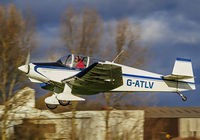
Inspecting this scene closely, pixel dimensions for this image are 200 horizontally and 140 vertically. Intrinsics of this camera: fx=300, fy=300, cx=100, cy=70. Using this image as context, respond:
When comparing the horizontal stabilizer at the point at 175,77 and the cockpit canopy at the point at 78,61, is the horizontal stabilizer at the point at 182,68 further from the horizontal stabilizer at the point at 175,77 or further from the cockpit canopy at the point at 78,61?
the cockpit canopy at the point at 78,61

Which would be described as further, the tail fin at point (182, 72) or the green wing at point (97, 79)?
the tail fin at point (182, 72)

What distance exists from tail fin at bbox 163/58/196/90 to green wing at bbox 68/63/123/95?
2802 mm

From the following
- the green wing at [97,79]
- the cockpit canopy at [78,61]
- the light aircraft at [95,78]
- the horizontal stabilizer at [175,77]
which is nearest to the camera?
the green wing at [97,79]

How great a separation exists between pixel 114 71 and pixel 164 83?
3423mm

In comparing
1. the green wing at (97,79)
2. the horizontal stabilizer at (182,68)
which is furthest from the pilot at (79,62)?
the horizontal stabilizer at (182,68)

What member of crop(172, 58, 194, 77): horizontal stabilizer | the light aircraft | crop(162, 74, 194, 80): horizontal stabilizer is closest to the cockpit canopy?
the light aircraft

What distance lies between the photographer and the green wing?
10655 mm

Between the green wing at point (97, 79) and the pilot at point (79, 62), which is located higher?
the pilot at point (79, 62)

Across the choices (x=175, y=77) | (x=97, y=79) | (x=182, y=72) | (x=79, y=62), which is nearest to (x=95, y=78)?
(x=97, y=79)

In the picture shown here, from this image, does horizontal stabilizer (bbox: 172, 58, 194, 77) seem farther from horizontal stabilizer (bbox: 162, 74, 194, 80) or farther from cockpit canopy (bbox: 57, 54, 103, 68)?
cockpit canopy (bbox: 57, 54, 103, 68)

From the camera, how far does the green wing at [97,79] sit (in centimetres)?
1066

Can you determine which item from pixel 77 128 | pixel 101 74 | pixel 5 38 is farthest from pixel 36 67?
pixel 77 128

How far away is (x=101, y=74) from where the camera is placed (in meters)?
11.2

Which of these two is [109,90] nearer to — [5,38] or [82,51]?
[82,51]
